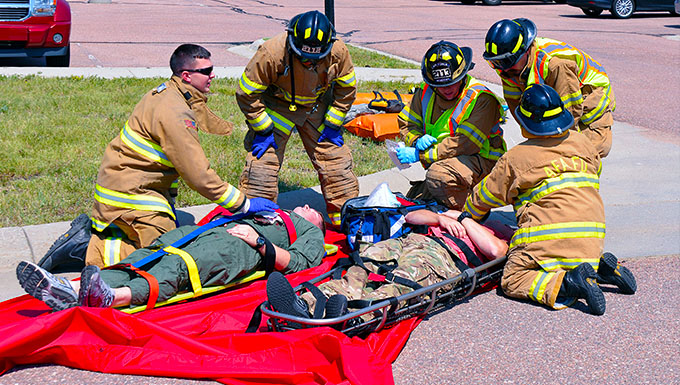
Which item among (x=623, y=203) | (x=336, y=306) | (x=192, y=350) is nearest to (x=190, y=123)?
(x=192, y=350)

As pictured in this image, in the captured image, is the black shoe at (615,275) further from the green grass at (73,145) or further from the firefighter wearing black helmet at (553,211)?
the green grass at (73,145)

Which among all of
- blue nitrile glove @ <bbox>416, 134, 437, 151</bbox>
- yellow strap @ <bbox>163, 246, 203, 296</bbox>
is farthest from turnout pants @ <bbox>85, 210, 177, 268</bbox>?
blue nitrile glove @ <bbox>416, 134, 437, 151</bbox>

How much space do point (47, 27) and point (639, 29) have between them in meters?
14.1

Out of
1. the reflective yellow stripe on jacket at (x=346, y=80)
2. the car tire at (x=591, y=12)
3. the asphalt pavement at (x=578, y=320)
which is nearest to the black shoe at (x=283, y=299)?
the asphalt pavement at (x=578, y=320)

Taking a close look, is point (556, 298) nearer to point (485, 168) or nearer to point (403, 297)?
point (403, 297)

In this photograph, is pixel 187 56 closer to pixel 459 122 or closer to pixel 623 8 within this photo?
pixel 459 122

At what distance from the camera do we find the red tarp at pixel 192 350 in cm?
352

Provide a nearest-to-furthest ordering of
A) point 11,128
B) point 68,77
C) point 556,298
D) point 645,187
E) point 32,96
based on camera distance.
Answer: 1. point 556,298
2. point 645,187
3. point 11,128
4. point 32,96
5. point 68,77

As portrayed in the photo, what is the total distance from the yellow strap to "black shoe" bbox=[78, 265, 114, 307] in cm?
53

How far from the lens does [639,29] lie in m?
18.2

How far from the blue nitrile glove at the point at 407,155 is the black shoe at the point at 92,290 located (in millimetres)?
2695

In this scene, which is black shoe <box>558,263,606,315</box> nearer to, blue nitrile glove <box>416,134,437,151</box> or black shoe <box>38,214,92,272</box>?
blue nitrile glove <box>416,134,437,151</box>

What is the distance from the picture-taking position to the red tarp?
11.5ft

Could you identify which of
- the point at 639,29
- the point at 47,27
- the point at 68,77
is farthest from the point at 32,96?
the point at 639,29
